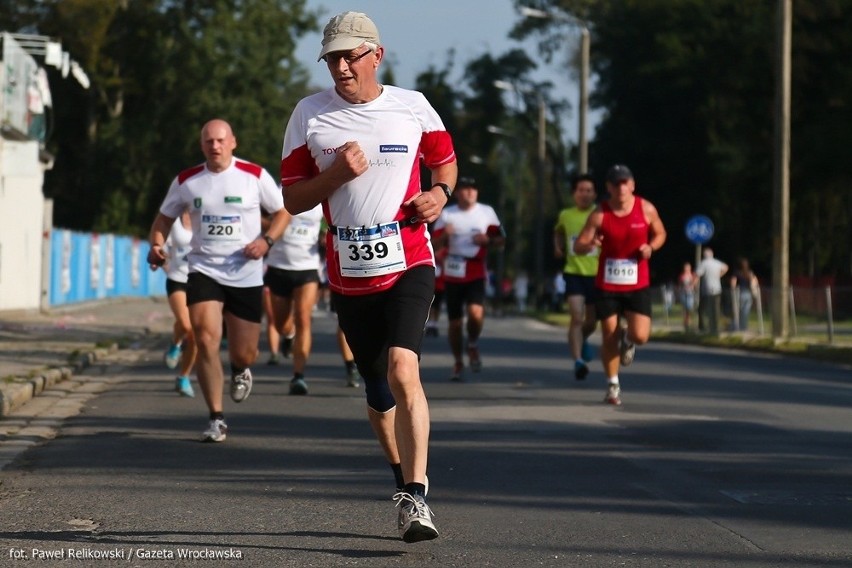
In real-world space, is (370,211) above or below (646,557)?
above

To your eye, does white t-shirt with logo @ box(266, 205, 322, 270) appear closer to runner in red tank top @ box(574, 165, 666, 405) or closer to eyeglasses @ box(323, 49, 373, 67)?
runner in red tank top @ box(574, 165, 666, 405)

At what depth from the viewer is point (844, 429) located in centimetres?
1262

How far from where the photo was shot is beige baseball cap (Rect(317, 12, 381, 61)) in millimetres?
7152

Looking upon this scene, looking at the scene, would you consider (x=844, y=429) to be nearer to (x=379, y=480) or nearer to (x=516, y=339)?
(x=379, y=480)

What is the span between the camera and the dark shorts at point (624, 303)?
14500 millimetres

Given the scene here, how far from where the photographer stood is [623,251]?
1453 cm

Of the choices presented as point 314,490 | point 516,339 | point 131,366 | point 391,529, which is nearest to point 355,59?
point 391,529

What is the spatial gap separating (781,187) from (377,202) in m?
23.0

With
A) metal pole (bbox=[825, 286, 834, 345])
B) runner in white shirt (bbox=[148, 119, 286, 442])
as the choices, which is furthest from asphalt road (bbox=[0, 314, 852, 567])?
metal pole (bbox=[825, 286, 834, 345])

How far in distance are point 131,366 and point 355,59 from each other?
13.3 m

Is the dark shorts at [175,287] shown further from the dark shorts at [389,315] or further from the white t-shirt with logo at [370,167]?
the white t-shirt with logo at [370,167]

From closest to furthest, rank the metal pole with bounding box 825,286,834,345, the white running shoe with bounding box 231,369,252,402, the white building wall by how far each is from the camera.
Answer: the white running shoe with bounding box 231,369,252,402 < the metal pole with bounding box 825,286,834,345 < the white building wall

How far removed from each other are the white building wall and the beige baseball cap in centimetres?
2614

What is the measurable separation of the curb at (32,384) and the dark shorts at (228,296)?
2.27 m
